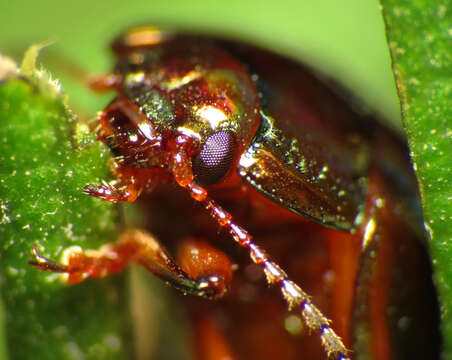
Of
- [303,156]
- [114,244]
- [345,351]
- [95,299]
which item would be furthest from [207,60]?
[345,351]

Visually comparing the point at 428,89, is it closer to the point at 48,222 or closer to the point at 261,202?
the point at 261,202

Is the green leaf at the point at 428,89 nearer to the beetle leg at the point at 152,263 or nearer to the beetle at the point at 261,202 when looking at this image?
the beetle at the point at 261,202

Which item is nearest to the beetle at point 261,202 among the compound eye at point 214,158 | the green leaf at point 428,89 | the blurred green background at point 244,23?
the compound eye at point 214,158

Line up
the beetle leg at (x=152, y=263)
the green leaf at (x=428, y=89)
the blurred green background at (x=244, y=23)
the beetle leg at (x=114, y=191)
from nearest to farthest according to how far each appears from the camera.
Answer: the green leaf at (x=428, y=89)
the beetle leg at (x=114, y=191)
the beetle leg at (x=152, y=263)
the blurred green background at (x=244, y=23)

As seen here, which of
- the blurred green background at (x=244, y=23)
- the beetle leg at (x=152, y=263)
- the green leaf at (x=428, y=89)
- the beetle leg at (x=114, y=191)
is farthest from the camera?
the blurred green background at (x=244, y=23)

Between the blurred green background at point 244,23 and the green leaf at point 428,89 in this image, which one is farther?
the blurred green background at point 244,23

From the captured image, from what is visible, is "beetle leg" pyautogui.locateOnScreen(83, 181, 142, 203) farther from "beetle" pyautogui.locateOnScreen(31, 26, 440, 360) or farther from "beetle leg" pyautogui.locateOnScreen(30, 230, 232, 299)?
"beetle leg" pyautogui.locateOnScreen(30, 230, 232, 299)

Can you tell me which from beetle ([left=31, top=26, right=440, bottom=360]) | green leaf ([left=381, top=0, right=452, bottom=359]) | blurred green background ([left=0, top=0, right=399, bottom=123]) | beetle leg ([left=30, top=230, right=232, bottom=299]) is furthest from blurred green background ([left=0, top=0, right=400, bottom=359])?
green leaf ([left=381, top=0, right=452, bottom=359])

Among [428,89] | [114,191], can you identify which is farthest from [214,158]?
[428,89]
